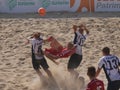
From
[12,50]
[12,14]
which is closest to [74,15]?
[12,14]

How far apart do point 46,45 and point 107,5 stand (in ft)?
21.4

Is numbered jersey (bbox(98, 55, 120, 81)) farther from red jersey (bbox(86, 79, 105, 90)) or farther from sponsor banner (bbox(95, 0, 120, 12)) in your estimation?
sponsor banner (bbox(95, 0, 120, 12))

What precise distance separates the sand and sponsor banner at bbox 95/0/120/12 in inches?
31.3

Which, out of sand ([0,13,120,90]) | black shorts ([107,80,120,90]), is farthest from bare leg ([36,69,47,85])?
black shorts ([107,80,120,90])

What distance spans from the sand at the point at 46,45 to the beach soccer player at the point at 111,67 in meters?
2.34

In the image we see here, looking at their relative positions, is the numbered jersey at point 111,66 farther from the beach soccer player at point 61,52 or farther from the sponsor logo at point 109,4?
the sponsor logo at point 109,4

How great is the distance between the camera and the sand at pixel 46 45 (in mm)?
11164

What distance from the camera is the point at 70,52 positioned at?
34.6 feet

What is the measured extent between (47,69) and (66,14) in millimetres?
8808

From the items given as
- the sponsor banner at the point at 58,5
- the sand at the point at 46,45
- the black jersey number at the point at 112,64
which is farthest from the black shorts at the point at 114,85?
the sponsor banner at the point at 58,5

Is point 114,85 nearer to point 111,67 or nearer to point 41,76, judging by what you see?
Answer: point 111,67

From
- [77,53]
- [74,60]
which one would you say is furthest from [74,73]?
[77,53]

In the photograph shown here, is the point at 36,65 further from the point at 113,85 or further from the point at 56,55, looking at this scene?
the point at 113,85

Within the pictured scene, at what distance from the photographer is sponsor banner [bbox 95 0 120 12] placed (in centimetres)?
2000
